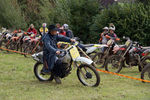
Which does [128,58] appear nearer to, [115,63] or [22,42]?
[115,63]

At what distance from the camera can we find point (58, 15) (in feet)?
82.4

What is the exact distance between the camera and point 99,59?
11211 mm

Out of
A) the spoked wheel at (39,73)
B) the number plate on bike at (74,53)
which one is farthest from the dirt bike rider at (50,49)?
the spoked wheel at (39,73)

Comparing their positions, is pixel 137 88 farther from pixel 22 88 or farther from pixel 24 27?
pixel 24 27

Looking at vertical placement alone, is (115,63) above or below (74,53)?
below

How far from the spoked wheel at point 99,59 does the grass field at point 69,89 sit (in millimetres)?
1849

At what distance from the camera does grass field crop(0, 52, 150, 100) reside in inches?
261

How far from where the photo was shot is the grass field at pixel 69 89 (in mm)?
6637

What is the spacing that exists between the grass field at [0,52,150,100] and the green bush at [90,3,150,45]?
10.3 meters

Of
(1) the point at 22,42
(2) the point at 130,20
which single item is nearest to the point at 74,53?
(1) the point at 22,42

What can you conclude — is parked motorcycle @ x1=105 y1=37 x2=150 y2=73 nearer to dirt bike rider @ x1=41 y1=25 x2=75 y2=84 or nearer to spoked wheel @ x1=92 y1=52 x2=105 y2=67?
spoked wheel @ x1=92 y1=52 x2=105 y2=67

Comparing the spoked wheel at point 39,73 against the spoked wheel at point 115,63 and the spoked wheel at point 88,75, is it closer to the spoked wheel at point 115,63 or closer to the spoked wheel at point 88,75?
the spoked wheel at point 88,75

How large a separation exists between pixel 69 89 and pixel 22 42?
9356 millimetres

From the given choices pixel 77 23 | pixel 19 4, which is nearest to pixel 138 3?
pixel 77 23
